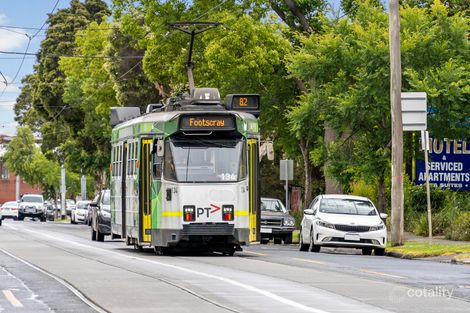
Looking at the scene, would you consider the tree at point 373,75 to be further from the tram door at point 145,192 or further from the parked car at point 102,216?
the tram door at point 145,192

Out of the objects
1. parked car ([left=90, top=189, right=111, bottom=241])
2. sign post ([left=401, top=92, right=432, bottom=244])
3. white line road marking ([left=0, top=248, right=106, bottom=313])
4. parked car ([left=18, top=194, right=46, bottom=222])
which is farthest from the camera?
parked car ([left=18, top=194, right=46, bottom=222])

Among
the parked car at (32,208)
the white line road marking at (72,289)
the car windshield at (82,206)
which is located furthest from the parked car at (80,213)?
the white line road marking at (72,289)

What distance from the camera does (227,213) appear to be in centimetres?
2789

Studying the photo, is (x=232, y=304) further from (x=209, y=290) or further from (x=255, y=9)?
(x=255, y=9)

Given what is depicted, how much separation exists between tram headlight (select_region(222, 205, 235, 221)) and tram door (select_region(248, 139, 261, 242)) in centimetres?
58

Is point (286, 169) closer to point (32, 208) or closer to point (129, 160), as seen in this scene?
point (129, 160)

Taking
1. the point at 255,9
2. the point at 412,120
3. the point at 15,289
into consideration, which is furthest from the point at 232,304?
the point at 255,9

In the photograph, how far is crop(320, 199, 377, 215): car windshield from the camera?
110 ft

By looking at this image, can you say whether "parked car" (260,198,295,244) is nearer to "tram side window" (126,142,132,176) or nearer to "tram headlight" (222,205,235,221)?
"tram side window" (126,142,132,176)

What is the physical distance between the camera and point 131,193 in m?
30.0

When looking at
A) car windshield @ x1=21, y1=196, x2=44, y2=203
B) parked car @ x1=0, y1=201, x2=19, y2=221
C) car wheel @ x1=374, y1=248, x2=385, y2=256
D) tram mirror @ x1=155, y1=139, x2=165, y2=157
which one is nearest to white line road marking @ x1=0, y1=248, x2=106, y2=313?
tram mirror @ x1=155, y1=139, x2=165, y2=157

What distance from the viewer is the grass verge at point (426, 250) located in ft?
102

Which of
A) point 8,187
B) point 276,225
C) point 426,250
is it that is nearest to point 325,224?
point 426,250

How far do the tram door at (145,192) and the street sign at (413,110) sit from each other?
907 centimetres
